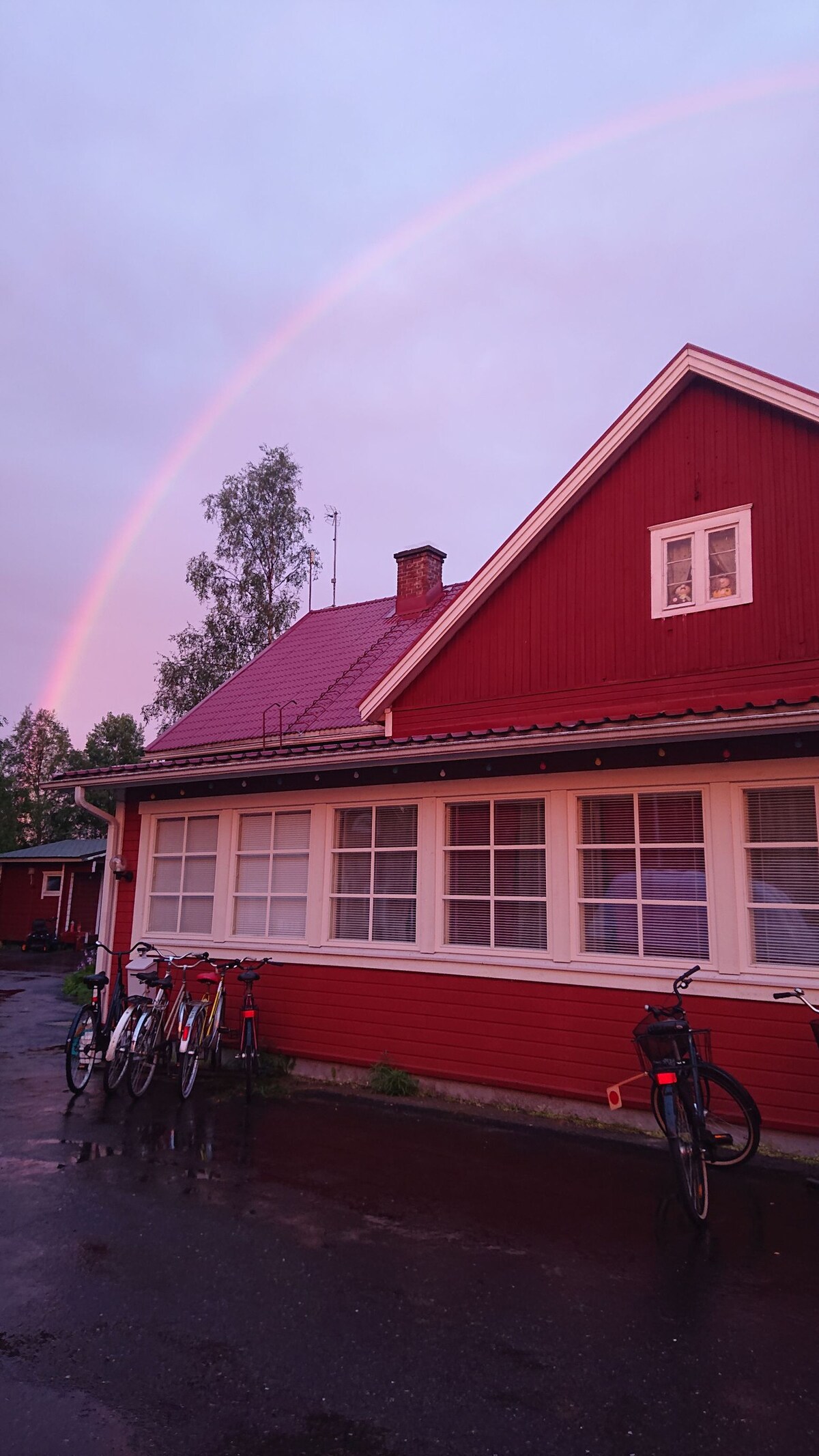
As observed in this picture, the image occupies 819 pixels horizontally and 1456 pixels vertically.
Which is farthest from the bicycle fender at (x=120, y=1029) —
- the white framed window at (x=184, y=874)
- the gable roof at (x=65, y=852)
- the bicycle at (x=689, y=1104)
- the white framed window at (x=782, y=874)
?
the gable roof at (x=65, y=852)

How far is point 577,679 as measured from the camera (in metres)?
9.73

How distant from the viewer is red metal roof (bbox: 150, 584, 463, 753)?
14.4 m

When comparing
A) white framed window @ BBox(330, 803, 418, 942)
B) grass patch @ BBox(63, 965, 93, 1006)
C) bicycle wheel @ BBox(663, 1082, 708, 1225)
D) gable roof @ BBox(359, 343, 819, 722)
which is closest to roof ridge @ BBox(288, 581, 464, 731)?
gable roof @ BBox(359, 343, 819, 722)

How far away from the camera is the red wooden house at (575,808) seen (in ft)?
23.5

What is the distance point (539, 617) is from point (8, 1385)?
832 centimetres

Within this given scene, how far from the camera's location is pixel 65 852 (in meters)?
32.6

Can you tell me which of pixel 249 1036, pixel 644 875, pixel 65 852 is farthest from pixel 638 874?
pixel 65 852

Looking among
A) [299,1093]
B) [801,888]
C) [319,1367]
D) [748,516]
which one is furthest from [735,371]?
[319,1367]

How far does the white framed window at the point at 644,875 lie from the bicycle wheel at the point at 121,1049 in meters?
4.29

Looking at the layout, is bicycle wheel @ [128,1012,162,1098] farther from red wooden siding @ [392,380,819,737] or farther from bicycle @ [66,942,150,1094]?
red wooden siding @ [392,380,819,737]

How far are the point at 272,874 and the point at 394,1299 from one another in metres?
6.17

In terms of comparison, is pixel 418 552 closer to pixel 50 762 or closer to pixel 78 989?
pixel 78 989

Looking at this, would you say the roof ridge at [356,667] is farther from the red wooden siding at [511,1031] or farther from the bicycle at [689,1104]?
the bicycle at [689,1104]

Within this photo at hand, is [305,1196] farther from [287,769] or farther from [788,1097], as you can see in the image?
[287,769]
